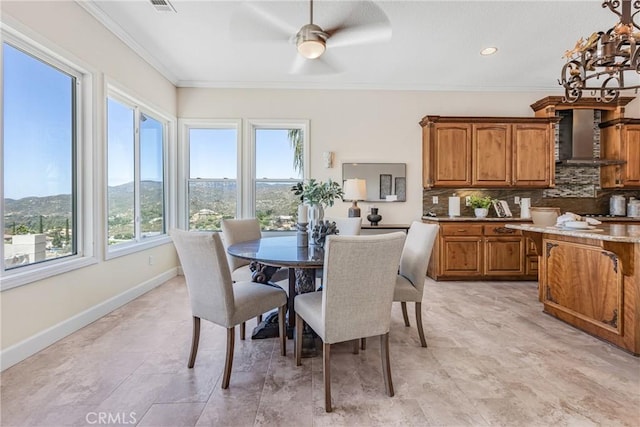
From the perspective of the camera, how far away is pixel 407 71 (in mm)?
4207

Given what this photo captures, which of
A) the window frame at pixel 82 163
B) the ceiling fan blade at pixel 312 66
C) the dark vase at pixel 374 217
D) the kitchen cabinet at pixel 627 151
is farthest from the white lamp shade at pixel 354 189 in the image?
the kitchen cabinet at pixel 627 151

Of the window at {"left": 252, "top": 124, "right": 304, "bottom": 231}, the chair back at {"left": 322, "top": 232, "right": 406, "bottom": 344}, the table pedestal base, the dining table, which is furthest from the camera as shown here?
the window at {"left": 252, "top": 124, "right": 304, "bottom": 231}

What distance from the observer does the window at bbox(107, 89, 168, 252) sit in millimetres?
3285

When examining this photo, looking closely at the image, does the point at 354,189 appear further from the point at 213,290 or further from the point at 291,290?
the point at 213,290

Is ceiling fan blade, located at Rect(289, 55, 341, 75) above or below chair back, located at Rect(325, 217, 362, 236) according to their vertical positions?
above

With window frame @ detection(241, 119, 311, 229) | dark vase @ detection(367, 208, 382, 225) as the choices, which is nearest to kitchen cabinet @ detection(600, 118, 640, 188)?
dark vase @ detection(367, 208, 382, 225)

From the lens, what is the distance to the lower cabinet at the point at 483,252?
4.30 meters

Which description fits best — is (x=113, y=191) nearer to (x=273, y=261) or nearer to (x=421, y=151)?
(x=273, y=261)

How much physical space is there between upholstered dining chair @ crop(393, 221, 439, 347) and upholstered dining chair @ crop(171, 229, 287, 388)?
1.05 metres

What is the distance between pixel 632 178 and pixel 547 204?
115cm

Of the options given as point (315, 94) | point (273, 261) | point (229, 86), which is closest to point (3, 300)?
point (273, 261)

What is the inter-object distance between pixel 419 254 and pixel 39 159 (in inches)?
120

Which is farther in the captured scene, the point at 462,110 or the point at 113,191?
the point at 462,110

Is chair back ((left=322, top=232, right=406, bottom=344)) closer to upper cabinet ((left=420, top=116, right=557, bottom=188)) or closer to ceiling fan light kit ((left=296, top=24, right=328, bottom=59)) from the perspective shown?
ceiling fan light kit ((left=296, top=24, right=328, bottom=59))
